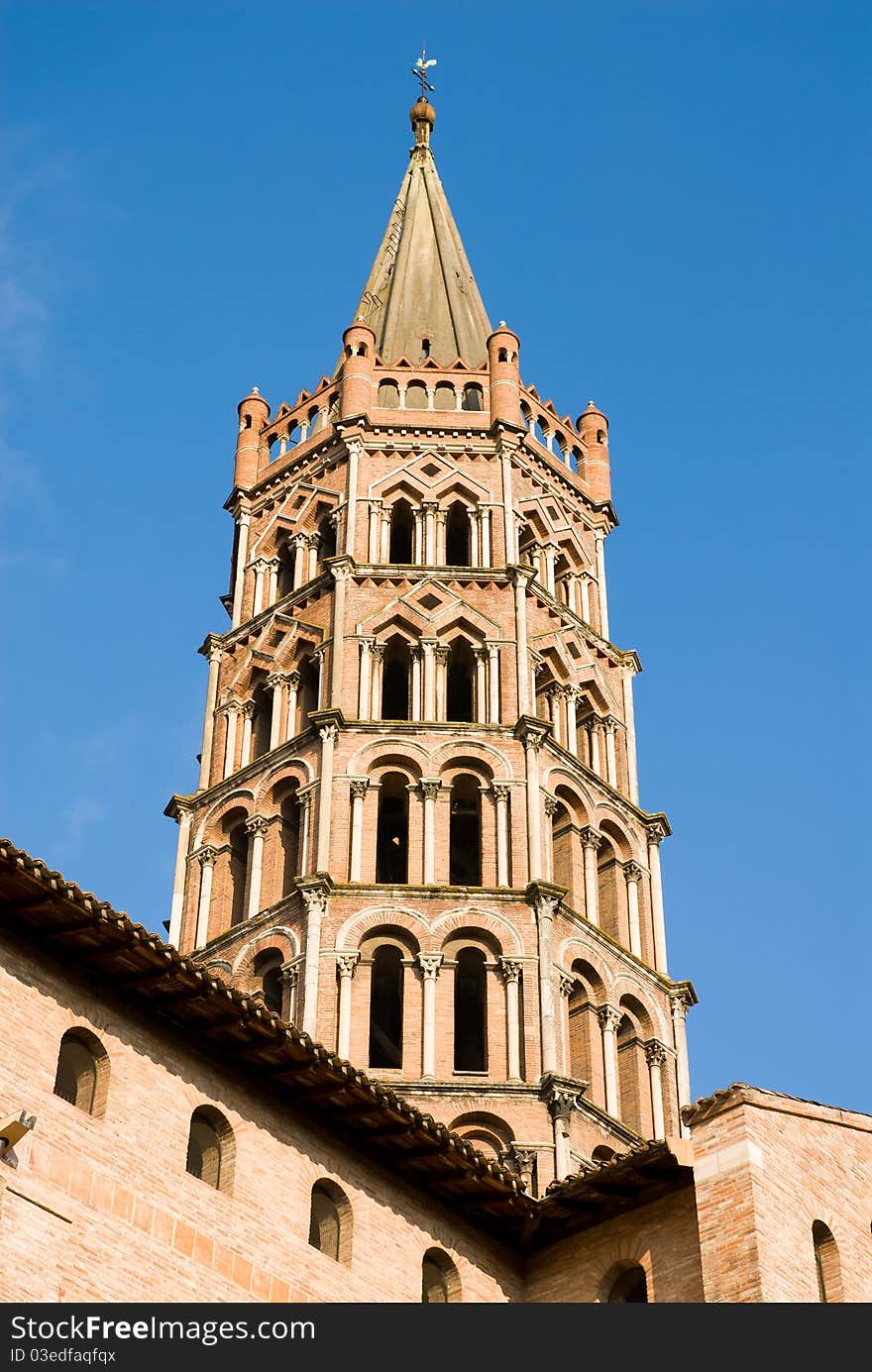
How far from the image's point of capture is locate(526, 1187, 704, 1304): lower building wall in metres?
26.1

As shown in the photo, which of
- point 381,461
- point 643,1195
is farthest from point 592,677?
point 643,1195

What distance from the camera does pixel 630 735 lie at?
47375mm

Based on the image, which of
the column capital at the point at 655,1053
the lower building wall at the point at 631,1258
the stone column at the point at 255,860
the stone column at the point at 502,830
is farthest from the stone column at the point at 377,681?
the lower building wall at the point at 631,1258

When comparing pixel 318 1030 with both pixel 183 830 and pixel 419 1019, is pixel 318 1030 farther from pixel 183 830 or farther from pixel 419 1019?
pixel 183 830

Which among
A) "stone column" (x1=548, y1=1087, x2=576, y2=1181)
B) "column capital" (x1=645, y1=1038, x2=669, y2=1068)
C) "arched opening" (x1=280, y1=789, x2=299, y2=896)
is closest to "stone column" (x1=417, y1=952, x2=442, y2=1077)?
"stone column" (x1=548, y1=1087, x2=576, y2=1181)

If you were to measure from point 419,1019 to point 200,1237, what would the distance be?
49.5ft

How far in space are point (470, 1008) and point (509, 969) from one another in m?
1.56

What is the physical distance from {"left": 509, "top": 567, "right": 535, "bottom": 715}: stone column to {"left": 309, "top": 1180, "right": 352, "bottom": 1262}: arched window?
1839 centimetres

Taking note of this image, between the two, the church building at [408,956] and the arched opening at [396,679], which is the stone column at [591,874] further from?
the arched opening at [396,679]

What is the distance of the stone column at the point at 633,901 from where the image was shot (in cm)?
4322

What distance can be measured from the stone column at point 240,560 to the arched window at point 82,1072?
24.2m

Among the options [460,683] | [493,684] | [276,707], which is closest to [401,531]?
[460,683]

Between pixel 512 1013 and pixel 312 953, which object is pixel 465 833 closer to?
pixel 312 953

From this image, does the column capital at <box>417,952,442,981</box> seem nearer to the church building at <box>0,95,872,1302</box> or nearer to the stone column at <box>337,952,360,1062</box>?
the church building at <box>0,95,872,1302</box>
